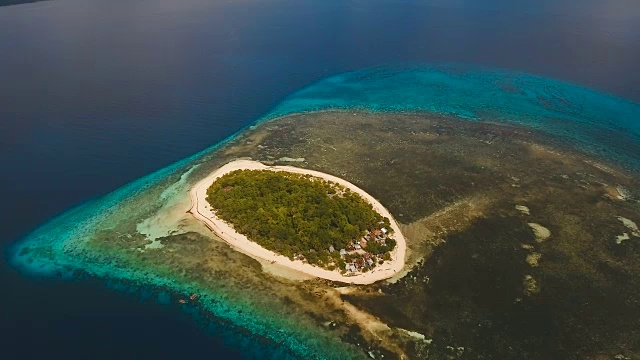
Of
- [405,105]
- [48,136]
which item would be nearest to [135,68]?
[48,136]

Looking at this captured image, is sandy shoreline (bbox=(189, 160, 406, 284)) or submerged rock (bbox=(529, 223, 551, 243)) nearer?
sandy shoreline (bbox=(189, 160, 406, 284))

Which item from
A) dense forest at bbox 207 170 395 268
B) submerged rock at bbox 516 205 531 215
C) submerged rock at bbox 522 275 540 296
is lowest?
submerged rock at bbox 522 275 540 296

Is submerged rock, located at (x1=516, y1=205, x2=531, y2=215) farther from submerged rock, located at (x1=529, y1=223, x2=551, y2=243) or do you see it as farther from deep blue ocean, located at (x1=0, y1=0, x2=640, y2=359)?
deep blue ocean, located at (x1=0, y1=0, x2=640, y2=359)

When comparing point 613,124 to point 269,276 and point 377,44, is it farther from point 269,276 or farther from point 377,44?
point 269,276

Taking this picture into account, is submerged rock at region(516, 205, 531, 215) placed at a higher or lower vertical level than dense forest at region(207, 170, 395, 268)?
lower

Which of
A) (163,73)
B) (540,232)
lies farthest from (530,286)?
(163,73)

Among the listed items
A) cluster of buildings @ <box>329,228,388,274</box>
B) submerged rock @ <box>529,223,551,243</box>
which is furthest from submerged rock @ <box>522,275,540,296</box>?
cluster of buildings @ <box>329,228,388,274</box>
